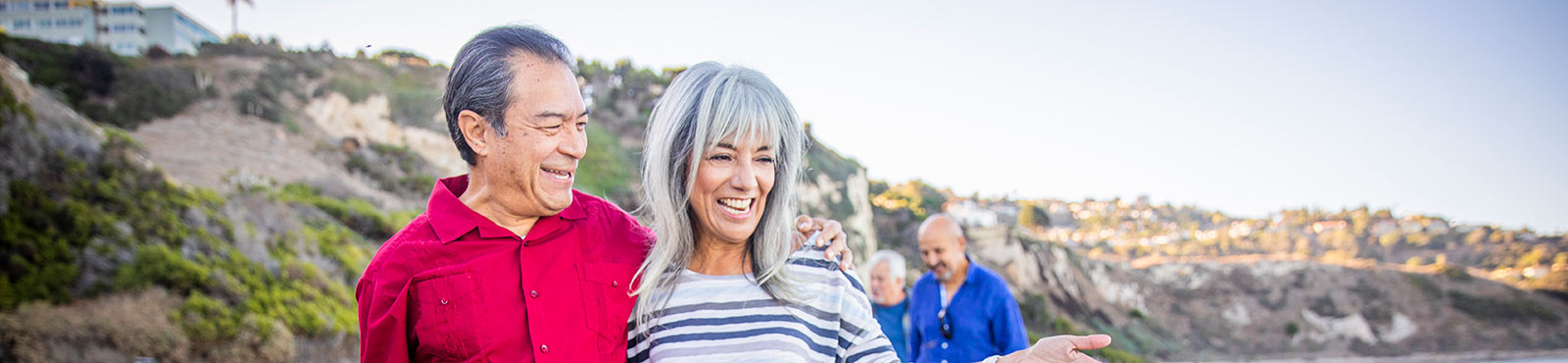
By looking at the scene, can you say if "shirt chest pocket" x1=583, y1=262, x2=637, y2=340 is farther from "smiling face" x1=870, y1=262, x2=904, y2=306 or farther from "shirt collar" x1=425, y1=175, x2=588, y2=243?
"smiling face" x1=870, y1=262, x2=904, y2=306

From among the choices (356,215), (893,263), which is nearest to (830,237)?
(893,263)

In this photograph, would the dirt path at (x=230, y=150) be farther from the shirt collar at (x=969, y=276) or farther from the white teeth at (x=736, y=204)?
the white teeth at (x=736, y=204)

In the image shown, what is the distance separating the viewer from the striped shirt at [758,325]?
1718 mm

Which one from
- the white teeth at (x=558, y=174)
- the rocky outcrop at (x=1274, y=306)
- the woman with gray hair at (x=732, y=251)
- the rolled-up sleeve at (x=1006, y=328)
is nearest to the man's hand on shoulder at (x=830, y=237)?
the woman with gray hair at (x=732, y=251)

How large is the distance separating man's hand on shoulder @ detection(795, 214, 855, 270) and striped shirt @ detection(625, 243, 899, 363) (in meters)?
0.06

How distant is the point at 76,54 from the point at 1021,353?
2610cm

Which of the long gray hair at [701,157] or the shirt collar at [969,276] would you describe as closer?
the long gray hair at [701,157]

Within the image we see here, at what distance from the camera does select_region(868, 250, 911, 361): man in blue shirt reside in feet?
18.4

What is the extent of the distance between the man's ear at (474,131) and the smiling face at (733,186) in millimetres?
512

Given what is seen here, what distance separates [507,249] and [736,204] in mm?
541

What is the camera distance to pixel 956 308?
445 centimetres

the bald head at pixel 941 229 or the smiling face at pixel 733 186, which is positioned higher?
the smiling face at pixel 733 186

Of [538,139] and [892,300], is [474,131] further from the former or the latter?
[892,300]

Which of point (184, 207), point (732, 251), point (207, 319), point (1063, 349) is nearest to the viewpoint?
point (1063, 349)
